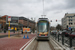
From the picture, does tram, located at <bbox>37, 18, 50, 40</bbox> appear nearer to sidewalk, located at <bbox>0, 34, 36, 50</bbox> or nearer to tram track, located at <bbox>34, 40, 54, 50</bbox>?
sidewalk, located at <bbox>0, 34, 36, 50</bbox>

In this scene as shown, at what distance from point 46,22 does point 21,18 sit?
9370 cm

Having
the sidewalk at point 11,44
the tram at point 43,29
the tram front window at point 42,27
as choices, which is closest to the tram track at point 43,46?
the sidewalk at point 11,44

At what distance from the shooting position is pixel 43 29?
1527cm

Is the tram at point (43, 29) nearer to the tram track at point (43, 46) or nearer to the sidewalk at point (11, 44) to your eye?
Result: the sidewalk at point (11, 44)

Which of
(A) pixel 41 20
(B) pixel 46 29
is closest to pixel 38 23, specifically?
(A) pixel 41 20

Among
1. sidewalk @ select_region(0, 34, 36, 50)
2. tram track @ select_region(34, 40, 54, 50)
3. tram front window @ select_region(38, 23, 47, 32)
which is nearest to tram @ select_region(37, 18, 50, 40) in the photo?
tram front window @ select_region(38, 23, 47, 32)

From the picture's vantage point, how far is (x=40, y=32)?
15133 mm

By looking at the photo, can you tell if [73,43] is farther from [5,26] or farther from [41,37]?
[5,26]

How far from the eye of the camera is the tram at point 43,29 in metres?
15.0

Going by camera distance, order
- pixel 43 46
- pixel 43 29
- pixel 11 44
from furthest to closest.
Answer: pixel 43 29
pixel 11 44
pixel 43 46

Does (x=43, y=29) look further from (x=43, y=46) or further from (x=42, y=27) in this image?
(x=43, y=46)

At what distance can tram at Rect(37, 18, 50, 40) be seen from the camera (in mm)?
15008

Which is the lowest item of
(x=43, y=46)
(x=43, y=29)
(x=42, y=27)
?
(x=43, y=46)

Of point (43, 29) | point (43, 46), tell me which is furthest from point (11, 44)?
point (43, 29)
